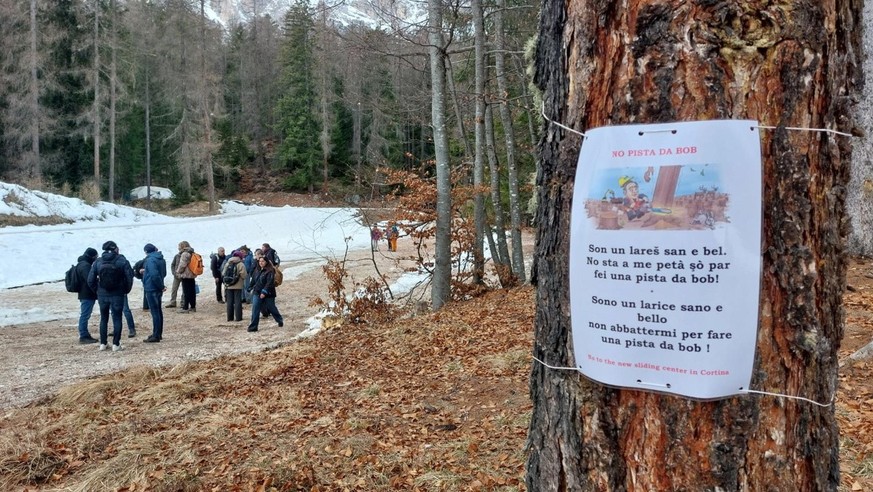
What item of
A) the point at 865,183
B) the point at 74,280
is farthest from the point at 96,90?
the point at 865,183

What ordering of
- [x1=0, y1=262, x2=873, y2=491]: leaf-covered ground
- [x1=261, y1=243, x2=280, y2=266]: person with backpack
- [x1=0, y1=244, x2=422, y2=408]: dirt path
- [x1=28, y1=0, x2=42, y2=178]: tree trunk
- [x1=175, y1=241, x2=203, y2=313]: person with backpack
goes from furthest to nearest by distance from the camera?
1. [x1=28, y1=0, x2=42, y2=178]: tree trunk
2. [x1=175, y1=241, x2=203, y2=313]: person with backpack
3. [x1=261, y1=243, x2=280, y2=266]: person with backpack
4. [x1=0, y1=244, x2=422, y2=408]: dirt path
5. [x1=0, y1=262, x2=873, y2=491]: leaf-covered ground

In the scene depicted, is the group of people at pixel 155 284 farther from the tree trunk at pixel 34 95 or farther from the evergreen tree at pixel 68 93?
the evergreen tree at pixel 68 93

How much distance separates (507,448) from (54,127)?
40.6 m

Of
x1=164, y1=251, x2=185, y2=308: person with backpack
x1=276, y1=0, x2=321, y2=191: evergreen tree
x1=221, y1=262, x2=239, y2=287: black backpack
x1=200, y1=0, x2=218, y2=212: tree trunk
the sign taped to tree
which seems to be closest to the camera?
the sign taped to tree

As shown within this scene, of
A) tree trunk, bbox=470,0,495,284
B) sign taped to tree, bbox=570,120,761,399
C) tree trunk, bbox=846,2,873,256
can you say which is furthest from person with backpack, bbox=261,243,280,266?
sign taped to tree, bbox=570,120,761,399

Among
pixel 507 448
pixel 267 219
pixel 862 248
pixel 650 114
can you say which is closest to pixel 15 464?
pixel 507 448

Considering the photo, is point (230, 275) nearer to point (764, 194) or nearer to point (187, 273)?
point (187, 273)

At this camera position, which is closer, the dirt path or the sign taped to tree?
the sign taped to tree

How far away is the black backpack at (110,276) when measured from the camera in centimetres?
1045

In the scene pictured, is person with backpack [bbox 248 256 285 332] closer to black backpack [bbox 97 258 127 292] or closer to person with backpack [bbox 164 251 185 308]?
black backpack [bbox 97 258 127 292]

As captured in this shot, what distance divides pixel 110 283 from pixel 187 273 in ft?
11.6

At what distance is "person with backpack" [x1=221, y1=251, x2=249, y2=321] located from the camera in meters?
13.2

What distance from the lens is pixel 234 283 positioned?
13.3m

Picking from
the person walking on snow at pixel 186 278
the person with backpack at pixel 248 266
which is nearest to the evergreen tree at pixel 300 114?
the person walking on snow at pixel 186 278
